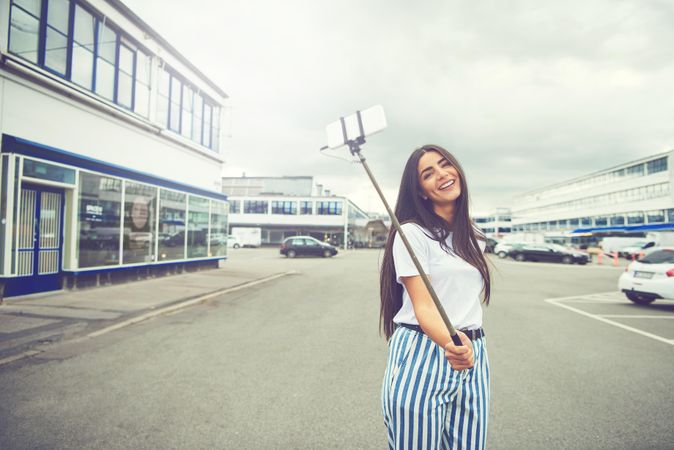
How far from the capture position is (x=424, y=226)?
173 cm

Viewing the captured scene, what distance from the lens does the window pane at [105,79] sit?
11.3m

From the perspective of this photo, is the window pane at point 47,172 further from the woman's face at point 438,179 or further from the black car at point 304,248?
the black car at point 304,248

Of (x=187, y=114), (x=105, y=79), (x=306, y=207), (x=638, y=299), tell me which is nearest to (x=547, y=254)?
(x=638, y=299)

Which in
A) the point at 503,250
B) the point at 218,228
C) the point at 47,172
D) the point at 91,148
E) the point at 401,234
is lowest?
the point at 503,250

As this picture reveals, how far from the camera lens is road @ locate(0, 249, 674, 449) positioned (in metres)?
3.07

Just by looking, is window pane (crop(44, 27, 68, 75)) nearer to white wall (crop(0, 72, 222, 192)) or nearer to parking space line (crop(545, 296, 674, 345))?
white wall (crop(0, 72, 222, 192))

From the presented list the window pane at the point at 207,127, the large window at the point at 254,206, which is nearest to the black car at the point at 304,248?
the window pane at the point at 207,127

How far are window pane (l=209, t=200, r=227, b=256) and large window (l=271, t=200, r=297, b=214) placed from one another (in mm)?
40262

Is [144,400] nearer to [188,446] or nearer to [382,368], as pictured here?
[188,446]

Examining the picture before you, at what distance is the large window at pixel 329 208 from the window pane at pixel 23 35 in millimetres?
50332

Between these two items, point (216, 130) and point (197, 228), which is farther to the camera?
point (216, 130)

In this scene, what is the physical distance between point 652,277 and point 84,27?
1575 centimetres

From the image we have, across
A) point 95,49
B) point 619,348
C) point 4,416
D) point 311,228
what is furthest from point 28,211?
point 311,228

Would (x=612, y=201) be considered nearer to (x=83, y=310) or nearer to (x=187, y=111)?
(x=187, y=111)
